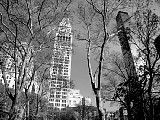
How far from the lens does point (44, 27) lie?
1238cm

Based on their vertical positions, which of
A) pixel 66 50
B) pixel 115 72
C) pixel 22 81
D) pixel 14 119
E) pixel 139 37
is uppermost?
pixel 139 37

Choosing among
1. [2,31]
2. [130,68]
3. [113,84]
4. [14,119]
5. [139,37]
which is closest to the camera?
[14,119]

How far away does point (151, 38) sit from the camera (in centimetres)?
1429

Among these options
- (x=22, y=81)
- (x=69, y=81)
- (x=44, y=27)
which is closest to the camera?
(x=22, y=81)

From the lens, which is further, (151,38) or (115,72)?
(115,72)

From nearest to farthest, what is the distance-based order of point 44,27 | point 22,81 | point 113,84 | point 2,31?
1. point 22,81
2. point 2,31
3. point 44,27
4. point 113,84

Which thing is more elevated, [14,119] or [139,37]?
[139,37]

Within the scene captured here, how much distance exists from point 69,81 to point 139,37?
1190 cm

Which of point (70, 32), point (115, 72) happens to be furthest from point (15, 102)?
point (115, 72)

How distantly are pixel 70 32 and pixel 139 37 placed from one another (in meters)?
7.03

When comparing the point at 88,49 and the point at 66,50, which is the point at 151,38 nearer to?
the point at 88,49

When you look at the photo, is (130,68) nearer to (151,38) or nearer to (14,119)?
(151,38)

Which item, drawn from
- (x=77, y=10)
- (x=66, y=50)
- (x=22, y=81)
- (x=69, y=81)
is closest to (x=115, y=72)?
(x=69, y=81)

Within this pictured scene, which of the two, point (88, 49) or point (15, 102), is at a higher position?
point (88, 49)
